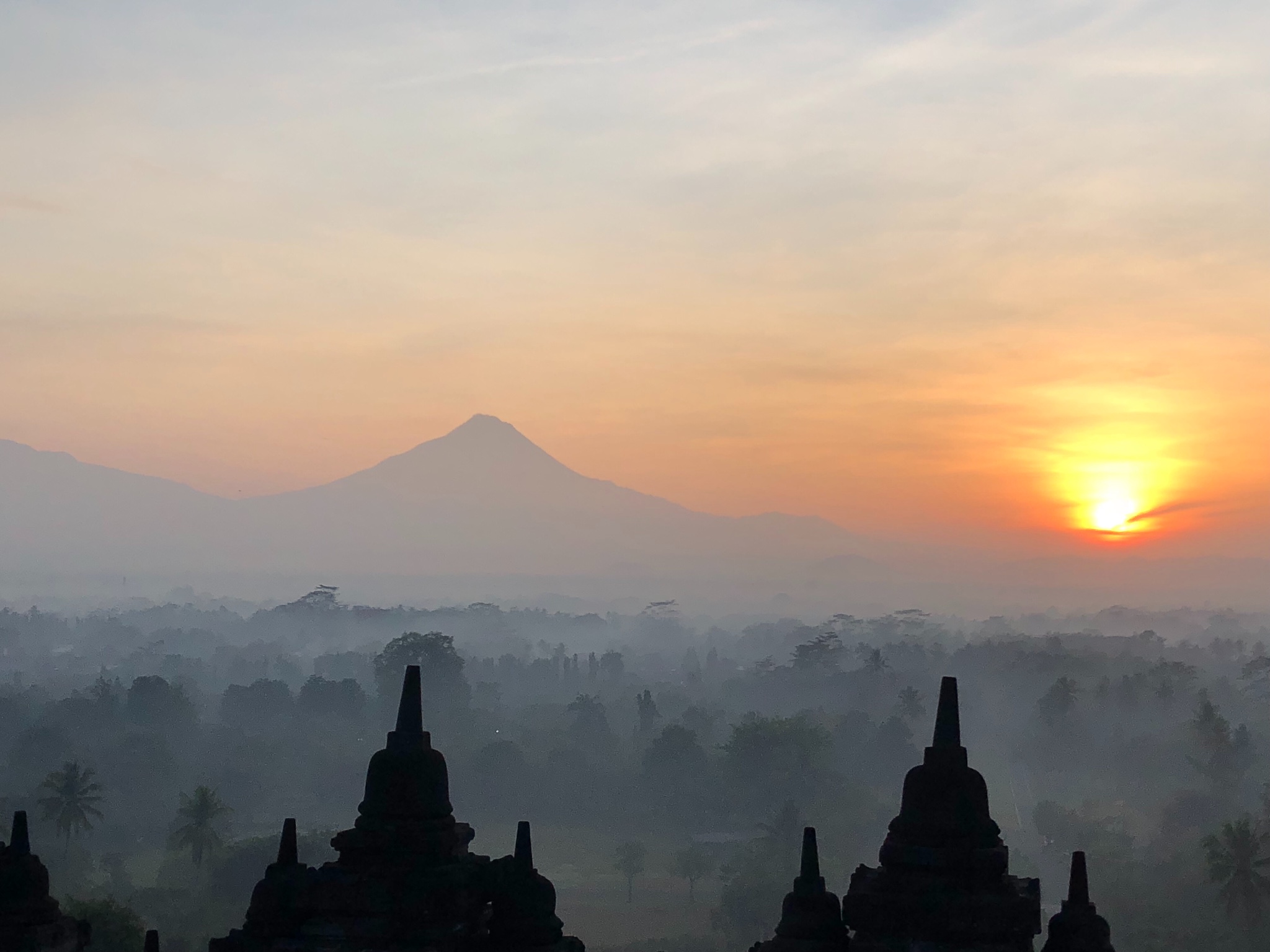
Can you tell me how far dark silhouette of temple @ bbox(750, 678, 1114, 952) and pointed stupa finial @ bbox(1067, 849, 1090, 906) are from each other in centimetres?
2

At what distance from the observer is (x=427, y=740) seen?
2070 cm

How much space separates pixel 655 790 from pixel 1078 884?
92.9m

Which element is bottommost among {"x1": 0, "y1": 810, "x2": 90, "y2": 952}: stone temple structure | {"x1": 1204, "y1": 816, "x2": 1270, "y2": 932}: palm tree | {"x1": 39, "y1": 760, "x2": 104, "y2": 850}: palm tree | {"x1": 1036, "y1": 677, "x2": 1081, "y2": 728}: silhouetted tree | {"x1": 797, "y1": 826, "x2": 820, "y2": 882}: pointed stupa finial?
{"x1": 1204, "y1": 816, "x2": 1270, "y2": 932}: palm tree

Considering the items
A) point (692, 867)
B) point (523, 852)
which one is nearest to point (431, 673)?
point (692, 867)

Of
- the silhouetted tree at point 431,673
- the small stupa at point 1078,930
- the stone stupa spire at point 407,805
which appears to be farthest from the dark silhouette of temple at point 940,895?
the silhouetted tree at point 431,673

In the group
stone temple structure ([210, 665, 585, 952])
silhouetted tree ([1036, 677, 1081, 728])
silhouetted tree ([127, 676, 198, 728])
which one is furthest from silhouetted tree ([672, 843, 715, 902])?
stone temple structure ([210, 665, 585, 952])

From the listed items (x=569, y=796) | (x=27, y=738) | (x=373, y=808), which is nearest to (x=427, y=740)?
(x=373, y=808)

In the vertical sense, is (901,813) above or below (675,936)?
above

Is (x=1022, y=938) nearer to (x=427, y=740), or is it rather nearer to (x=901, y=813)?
(x=901, y=813)

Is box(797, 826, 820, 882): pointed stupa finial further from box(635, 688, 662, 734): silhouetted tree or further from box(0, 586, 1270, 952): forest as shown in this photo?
box(635, 688, 662, 734): silhouetted tree

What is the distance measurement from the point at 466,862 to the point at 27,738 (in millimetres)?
102477

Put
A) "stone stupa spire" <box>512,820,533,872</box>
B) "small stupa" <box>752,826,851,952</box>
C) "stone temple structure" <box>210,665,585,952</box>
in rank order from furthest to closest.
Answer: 1. "stone stupa spire" <box>512,820,533,872</box>
2. "stone temple structure" <box>210,665,585,952</box>
3. "small stupa" <box>752,826,851,952</box>

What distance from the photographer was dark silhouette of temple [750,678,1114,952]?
17922 millimetres

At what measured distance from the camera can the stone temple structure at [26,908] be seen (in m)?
19.8
